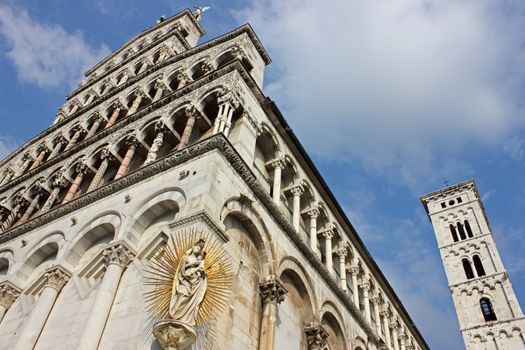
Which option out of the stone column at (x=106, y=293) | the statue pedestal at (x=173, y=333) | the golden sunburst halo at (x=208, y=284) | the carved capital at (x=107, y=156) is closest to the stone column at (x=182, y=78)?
the carved capital at (x=107, y=156)

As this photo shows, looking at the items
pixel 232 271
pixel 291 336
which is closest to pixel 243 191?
pixel 232 271

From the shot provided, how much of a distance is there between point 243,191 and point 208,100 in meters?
4.56

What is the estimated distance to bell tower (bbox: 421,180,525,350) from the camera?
34.0 m

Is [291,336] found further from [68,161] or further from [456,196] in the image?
[456,196]

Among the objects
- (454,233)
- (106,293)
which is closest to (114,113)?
(106,293)

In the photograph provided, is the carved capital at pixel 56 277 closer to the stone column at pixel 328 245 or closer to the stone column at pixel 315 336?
the stone column at pixel 315 336

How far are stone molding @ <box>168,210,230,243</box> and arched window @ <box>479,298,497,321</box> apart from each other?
113 feet

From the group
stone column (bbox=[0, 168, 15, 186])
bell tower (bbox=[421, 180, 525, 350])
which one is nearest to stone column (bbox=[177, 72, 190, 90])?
stone column (bbox=[0, 168, 15, 186])

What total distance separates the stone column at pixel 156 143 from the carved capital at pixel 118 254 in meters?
3.25

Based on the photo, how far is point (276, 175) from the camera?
14.6 meters

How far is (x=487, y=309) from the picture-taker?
36344mm

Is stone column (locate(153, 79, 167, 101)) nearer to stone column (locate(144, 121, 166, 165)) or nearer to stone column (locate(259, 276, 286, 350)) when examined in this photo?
stone column (locate(144, 121, 166, 165))

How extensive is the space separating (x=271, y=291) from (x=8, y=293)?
7.58m

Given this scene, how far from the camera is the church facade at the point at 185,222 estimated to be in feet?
31.4
